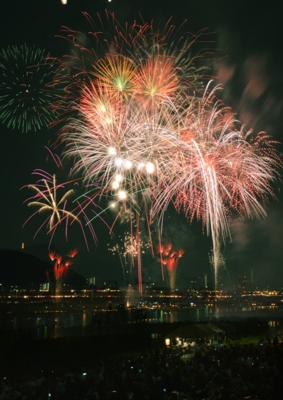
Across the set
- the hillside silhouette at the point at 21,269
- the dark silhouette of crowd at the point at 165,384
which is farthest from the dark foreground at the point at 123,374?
the hillside silhouette at the point at 21,269

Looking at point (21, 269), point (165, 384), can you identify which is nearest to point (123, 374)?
point (165, 384)

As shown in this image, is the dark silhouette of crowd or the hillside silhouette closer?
the dark silhouette of crowd

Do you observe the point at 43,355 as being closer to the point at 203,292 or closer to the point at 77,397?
the point at 77,397

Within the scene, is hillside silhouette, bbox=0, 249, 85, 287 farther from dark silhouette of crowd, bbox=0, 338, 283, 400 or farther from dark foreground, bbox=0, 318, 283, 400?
dark silhouette of crowd, bbox=0, 338, 283, 400

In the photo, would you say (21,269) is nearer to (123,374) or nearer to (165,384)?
(123,374)

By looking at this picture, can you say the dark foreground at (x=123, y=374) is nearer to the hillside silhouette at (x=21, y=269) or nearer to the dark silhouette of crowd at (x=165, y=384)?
the dark silhouette of crowd at (x=165, y=384)

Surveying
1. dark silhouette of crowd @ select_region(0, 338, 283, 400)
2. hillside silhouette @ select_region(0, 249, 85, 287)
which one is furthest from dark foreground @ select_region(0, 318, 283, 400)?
hillside silhouette @ select_region(0, 249, 85, 287)

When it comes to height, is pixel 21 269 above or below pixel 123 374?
above

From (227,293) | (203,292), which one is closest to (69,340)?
(203,292)
